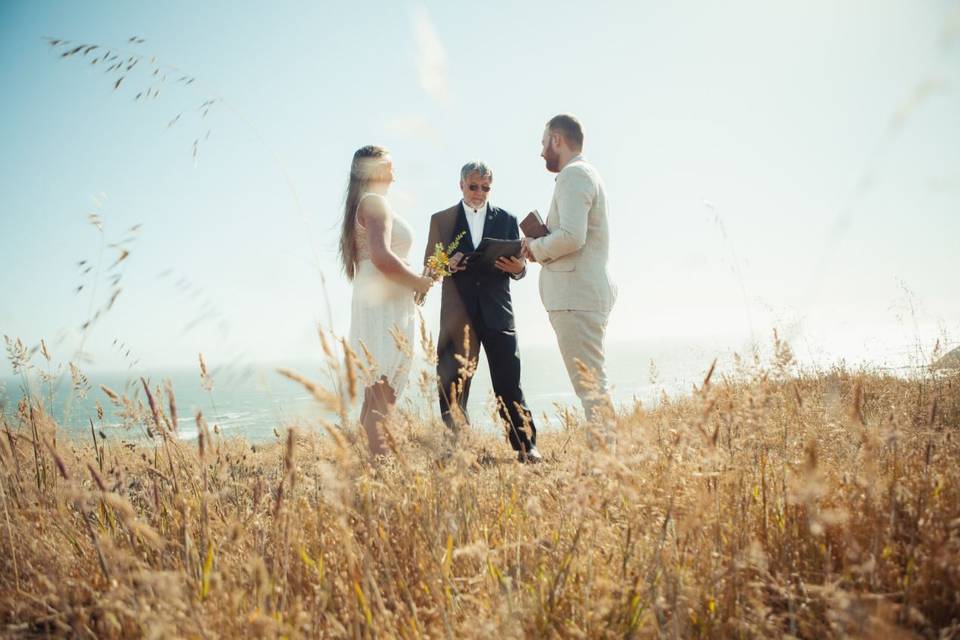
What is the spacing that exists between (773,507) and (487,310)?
10.4ft

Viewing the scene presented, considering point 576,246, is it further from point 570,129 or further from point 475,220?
Answer: point 475,220

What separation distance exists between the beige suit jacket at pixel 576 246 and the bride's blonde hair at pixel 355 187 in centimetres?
136

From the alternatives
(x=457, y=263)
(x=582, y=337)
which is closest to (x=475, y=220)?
(x=457, y=263)

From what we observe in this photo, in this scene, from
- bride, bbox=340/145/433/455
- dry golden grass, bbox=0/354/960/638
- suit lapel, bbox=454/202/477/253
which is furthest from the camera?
suit lapel, bbox=454/202/477/253

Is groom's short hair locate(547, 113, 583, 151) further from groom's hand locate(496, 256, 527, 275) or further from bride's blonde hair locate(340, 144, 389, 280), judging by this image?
bride's blonde hair locate(340, 144, 389, 280)

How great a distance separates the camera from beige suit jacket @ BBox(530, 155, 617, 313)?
3.45 meters

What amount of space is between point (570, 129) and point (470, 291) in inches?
66.8

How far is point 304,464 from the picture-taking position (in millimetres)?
4531

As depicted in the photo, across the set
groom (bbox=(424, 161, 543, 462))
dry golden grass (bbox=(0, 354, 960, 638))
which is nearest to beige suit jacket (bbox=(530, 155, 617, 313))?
groom (bbox=(424, 161, 543, 462))

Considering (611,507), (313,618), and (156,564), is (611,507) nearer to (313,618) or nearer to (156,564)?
(313,618)

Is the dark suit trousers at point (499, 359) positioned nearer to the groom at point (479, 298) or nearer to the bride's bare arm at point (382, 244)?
the groom at point (479, 298)

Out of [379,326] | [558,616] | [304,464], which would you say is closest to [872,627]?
[558,616]

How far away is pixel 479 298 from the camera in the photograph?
4.61 metres

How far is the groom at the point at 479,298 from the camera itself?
448 centimetres
